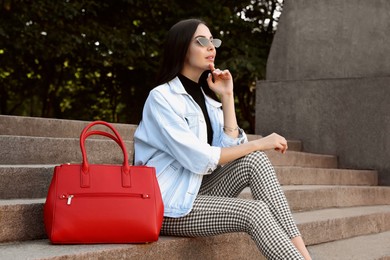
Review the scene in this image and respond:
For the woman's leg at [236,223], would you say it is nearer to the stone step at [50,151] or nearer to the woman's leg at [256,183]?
the woman's leg at [256,183]

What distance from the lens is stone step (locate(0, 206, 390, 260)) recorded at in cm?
283

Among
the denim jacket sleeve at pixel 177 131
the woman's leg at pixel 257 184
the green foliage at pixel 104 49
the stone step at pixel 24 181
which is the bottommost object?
the green foliage at pixel 104 49

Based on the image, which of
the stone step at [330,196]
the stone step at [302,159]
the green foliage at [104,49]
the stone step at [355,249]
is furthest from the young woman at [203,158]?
the green foliage at [104,49]

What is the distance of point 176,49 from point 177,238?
3.31 ft

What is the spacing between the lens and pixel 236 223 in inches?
120

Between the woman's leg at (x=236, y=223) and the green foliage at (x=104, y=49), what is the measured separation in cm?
724

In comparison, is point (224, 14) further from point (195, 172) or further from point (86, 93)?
point (195, 172)

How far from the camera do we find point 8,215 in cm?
312

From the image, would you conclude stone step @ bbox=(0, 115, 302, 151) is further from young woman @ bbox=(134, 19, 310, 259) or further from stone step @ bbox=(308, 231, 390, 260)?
stone step @ bbox=(308, 231, 390, 260)

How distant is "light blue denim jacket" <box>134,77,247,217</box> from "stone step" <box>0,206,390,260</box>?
230 millimetres

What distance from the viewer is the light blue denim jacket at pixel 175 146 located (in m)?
3.09

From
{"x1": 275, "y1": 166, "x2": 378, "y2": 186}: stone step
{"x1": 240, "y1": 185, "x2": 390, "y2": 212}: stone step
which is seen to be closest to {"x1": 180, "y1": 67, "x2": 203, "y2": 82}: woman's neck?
{"x1": 240, "y1": 185, "x2": 390, "y2": 212}: stone step

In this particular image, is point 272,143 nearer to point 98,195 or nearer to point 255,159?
point 255,159

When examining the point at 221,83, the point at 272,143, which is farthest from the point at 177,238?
the point at 221,83
